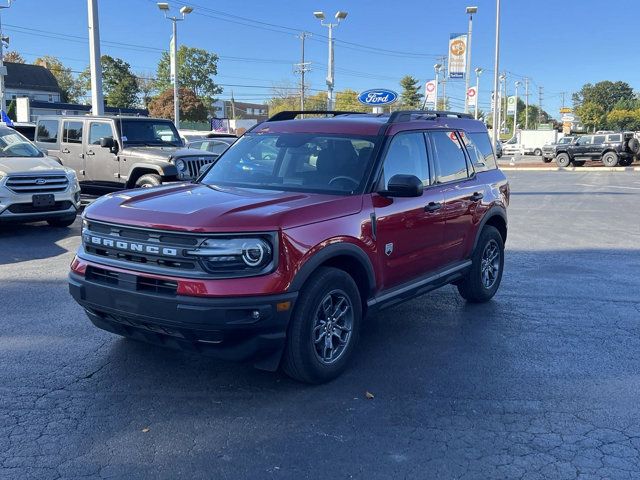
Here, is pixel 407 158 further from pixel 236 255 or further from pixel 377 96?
pixel 377 96

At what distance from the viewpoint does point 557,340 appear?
5.48m

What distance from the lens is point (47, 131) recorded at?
1372cm

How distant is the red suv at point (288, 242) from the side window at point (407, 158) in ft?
0.05

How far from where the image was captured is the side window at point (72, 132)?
1302cm

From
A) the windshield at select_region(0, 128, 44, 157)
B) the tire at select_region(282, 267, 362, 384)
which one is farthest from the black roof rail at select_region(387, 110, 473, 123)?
the windshield at select_region(0, 128, 44, 157)

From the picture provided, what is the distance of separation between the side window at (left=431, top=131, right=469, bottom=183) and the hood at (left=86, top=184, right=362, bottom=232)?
4.67 feet

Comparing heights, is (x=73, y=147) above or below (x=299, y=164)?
above

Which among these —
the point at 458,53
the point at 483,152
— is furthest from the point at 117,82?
the point at 483,152

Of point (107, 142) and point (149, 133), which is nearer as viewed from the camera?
point (107, 142)

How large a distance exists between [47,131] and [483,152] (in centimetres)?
1068

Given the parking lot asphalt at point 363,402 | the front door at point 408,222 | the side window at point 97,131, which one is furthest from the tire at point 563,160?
the front door at point 408,222

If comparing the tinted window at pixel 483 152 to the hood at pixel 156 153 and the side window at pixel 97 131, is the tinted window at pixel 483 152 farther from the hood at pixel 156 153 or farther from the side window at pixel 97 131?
the side window at pixel 97 131

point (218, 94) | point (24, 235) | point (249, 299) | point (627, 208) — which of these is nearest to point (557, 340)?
point (249, 299)

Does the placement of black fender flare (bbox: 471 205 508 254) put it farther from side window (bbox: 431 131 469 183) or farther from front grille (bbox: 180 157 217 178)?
front grille (bbox: 180 157 217 178)
